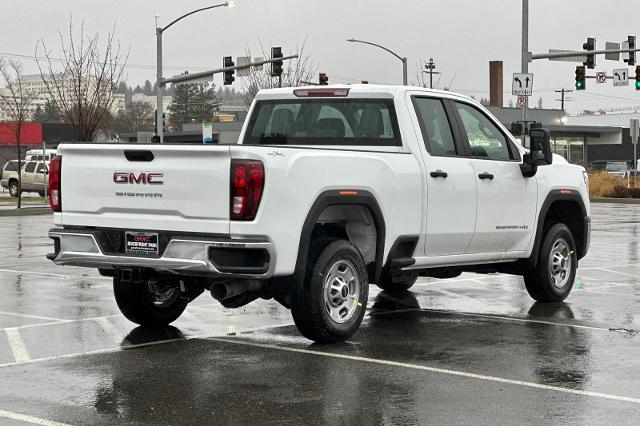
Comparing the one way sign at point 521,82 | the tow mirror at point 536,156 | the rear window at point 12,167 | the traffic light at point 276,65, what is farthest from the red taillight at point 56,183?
the rear window at point 12,167

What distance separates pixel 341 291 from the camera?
354 inches

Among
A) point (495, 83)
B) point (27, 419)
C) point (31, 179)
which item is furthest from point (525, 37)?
point (495, 83)

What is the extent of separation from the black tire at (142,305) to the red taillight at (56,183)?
879 millimetres

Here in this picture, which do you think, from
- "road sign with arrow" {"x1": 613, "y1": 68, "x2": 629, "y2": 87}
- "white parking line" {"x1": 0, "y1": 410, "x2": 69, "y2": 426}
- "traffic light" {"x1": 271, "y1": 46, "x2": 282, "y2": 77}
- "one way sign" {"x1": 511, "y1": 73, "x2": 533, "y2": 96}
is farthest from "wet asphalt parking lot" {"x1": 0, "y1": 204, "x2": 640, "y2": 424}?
"road sign with arrow" {"x1": 613, "y1": 68, "x2": 629, "y2": 87}

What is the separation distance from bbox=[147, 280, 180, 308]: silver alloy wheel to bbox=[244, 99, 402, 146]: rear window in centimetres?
175

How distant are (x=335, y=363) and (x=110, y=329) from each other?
8.58 ft

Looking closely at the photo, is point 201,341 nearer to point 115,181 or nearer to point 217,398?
point 115,181

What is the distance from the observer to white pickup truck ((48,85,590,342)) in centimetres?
826

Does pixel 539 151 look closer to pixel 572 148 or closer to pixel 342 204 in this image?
pixel 342 204

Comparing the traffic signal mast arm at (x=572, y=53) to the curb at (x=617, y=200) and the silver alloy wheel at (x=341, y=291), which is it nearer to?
the curb at (x=617, y=200)

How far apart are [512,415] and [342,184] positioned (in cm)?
297

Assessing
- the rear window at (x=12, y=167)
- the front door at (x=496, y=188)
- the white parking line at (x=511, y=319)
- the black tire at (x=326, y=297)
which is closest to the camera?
the black tire at (x=326, y=297)

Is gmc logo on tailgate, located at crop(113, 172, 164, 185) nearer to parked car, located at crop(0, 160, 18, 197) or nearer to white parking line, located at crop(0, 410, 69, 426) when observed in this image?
white parking line, located at crop(0, 410, 69, 426)

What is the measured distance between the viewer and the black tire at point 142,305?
32.0 ft
